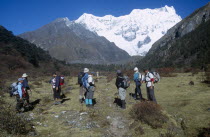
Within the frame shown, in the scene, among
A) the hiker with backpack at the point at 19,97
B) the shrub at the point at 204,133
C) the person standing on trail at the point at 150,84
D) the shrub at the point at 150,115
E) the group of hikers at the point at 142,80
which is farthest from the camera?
the person standing on trail at the point at 150,84

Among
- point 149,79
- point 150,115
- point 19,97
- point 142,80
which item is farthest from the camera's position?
point 142,80

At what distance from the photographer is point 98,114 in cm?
862

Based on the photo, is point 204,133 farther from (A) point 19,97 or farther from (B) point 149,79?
(A) point 19,97

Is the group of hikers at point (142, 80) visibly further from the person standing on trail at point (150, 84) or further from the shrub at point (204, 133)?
the shrub at point (204, 133)

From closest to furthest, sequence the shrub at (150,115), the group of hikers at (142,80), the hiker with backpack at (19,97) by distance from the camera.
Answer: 1. the shrub at (150,115)
2. the hiker with backpack at (19,97)
3. the group of hikers at (142,80)

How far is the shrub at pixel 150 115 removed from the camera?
7.03m

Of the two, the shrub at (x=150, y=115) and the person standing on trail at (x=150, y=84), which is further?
the person standing on trail at (x=150, y=84)

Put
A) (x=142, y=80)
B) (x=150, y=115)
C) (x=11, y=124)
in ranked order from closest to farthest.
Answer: (x=11, y=124) → (x=150, y=115) → (x=142, y=80)

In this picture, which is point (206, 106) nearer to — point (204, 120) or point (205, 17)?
point (204, 120)

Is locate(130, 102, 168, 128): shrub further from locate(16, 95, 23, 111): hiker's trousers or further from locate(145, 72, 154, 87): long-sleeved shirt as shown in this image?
locate(16, 95, 23, 111): hiker's trousers

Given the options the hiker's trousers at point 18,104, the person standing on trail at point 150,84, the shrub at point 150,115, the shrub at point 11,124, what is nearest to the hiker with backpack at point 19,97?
the hiker's trousers at point 18,104

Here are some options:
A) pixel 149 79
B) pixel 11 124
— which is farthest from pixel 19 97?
pixel 149 79

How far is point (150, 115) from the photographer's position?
24.1 ft

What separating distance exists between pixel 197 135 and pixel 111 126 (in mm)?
3233
